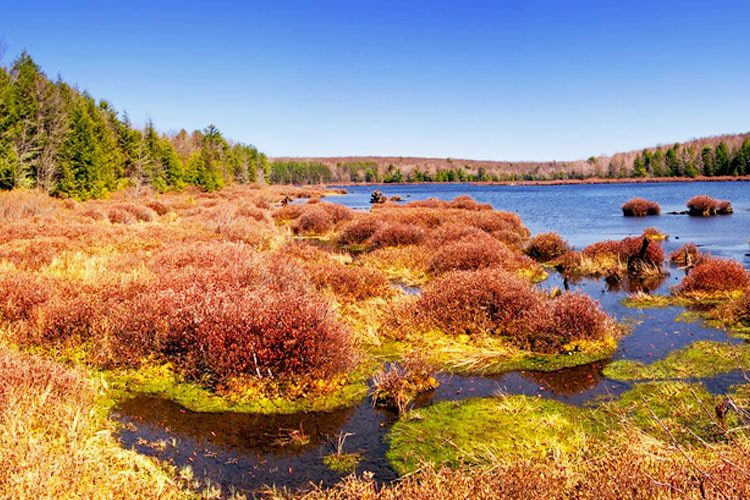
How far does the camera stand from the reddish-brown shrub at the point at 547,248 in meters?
20.1

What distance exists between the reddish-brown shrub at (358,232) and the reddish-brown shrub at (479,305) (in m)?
13.1

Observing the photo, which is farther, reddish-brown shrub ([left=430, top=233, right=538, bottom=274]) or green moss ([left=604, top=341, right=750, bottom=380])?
reddish-brown shrub ([left=430, top=233, right=538, bottom=274])

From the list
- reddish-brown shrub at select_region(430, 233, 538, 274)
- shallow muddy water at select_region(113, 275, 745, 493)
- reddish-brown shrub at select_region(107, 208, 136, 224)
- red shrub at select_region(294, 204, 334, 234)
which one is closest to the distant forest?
reddish-brown shrub at select_region(107, 208, 136, 224)

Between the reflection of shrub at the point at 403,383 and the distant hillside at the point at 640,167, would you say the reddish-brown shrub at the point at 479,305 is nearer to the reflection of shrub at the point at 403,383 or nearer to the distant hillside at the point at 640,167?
the reflection of shrub at the point at 403,383

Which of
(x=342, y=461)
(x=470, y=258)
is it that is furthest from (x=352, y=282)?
(x=342, y=461)

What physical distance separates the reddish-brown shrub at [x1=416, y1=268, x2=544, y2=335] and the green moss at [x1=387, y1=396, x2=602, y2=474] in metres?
2.60

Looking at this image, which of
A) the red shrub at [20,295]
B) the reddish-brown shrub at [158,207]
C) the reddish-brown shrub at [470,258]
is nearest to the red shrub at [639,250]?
the reddish-brown shrub at [470,258]

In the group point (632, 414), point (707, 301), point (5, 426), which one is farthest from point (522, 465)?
point (707, 301)

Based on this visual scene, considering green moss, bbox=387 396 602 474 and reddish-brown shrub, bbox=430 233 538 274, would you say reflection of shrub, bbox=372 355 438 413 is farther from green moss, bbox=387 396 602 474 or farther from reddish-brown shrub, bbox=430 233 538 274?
reddish-brown shrub, bbox=430 233 538 274

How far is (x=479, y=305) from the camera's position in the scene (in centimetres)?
1011

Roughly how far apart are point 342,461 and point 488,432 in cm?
178

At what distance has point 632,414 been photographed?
6.68 meters

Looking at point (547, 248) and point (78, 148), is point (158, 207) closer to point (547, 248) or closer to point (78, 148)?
point (78, 148)

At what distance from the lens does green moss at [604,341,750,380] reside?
8055 mm
